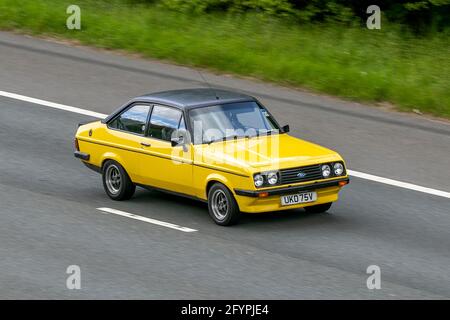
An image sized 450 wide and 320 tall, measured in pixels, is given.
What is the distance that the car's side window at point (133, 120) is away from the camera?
16047 mm

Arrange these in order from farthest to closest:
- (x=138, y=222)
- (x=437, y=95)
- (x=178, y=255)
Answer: (x=437, y=95) < (x=138, y=222) < (x=178, y=255)

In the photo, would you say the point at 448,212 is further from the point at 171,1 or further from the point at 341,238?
the point at 171,1

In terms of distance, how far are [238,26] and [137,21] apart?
2092 mm

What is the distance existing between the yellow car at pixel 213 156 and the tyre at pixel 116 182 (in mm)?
13

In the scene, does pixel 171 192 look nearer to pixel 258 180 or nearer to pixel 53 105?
pixel 258 180

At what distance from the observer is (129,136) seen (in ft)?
52.9

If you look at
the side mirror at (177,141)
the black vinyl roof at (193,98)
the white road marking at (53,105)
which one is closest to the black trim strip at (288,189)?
the side mirror at (177,141)

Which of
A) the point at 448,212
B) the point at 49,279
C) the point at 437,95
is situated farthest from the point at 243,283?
the point at 437,95

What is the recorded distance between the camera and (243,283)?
506 inches

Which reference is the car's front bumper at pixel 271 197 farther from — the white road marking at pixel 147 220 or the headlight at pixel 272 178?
the white road marking at pixel 147 220

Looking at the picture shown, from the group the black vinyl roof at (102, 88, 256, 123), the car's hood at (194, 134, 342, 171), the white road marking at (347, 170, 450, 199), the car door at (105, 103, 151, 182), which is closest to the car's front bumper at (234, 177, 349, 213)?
the car's hood at (194, 134, 342, 171)

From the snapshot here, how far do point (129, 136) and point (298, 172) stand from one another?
260 cm

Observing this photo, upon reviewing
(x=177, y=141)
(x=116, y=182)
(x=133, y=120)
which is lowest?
(x=116, y=182)

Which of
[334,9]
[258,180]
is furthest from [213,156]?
[334,9]
